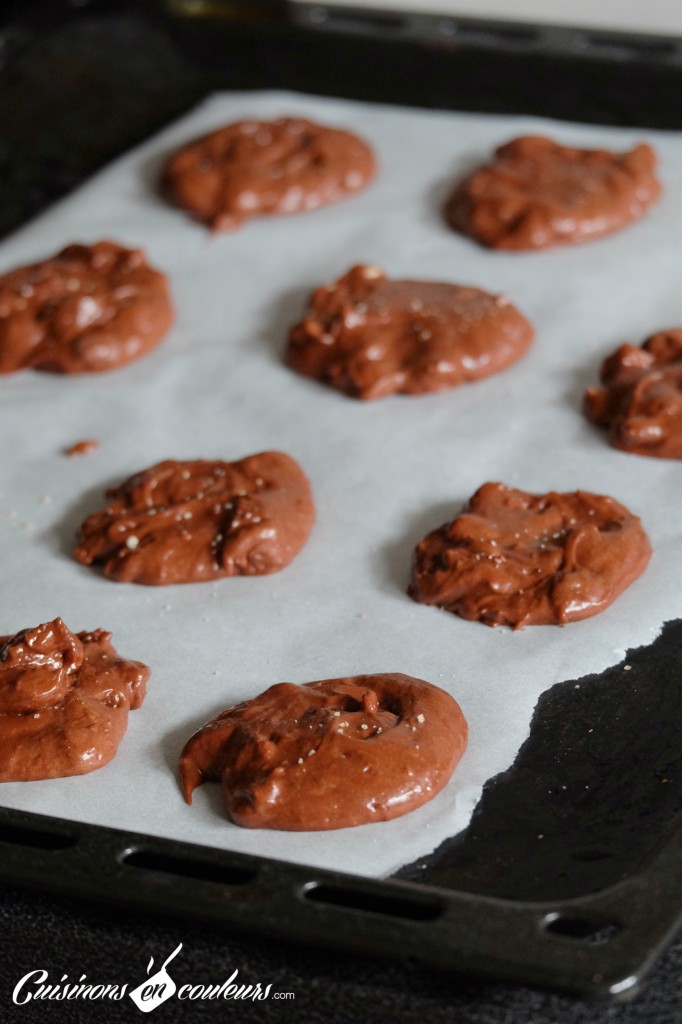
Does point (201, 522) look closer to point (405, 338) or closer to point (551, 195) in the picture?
point (405, 338)

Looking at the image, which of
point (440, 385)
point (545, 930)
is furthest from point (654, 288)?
point (545, 930)

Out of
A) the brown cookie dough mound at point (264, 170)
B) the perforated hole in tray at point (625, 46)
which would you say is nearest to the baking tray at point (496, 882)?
the brown cookie dough mound at point (264, 170)

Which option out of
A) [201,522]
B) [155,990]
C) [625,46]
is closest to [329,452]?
[201,522]

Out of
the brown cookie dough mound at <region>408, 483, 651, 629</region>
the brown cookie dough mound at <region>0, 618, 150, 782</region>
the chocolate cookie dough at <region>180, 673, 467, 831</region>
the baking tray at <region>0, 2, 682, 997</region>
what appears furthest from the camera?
the brown cookie dough mound at <region>408, 483, 651, 629</region>

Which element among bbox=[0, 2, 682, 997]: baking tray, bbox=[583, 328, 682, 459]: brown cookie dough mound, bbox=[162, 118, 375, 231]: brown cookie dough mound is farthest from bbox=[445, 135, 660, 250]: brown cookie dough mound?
bbox=[0, 2, 682, 997]: baking tray

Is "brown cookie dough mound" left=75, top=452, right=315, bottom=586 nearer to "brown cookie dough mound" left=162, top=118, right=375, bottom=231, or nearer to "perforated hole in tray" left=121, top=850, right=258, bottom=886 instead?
"perforated hole in tray" left=121, top=850, right=258, bottom=886

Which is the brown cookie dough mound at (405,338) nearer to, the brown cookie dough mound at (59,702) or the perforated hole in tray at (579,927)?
the brown cookie dough mound at (59,702)

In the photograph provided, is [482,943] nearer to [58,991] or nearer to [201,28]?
[58,991]
